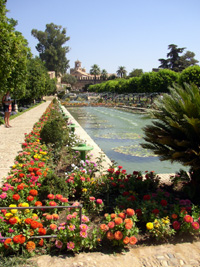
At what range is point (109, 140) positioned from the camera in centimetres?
965

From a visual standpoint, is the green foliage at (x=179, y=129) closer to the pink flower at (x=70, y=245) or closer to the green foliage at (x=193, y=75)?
the pink flower at (x=70, y=245)

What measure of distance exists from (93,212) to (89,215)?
0.07 meters

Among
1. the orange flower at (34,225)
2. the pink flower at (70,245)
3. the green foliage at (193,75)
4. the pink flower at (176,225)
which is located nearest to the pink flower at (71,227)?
the pink flower at (70,245)

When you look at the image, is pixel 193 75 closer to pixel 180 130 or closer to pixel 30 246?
pixel 180 130

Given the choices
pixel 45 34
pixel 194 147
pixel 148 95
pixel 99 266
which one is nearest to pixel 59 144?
pixel 194 147

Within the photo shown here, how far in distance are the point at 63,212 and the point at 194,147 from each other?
174 cm

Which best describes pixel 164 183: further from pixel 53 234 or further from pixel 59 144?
pixel 59 144

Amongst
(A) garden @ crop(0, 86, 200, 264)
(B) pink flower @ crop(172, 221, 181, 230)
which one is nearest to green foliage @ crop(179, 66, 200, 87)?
(A) garden @ crop(0, 86, 200, 264)

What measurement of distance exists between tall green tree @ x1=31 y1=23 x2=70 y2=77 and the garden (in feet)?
164

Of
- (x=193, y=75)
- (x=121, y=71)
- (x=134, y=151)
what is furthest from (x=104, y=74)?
(x=134, y=151)

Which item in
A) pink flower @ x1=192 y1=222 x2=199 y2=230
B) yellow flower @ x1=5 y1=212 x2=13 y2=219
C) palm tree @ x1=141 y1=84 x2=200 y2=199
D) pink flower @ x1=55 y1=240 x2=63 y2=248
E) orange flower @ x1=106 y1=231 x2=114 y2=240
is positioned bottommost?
pink flower @ x1=55 y1=240 x2=63 y2=248

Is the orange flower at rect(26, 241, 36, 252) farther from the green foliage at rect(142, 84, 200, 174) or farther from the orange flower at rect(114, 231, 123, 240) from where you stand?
the green foliage at rect(142, 84, 200, 174)

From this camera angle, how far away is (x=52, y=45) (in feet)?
171

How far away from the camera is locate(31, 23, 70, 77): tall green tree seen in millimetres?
51375
